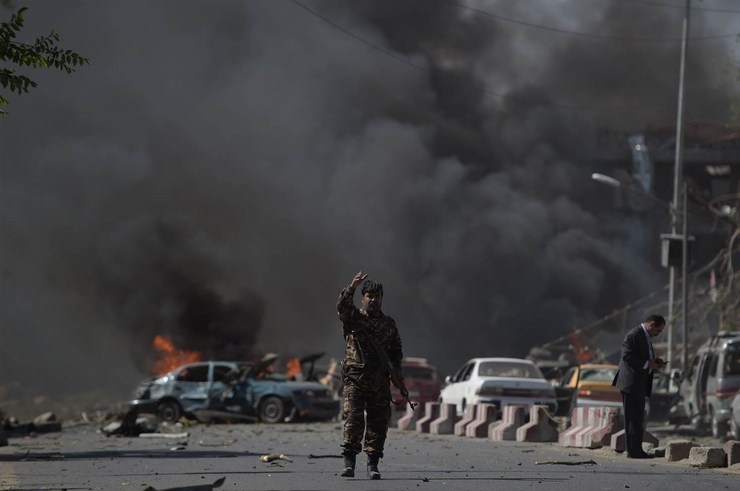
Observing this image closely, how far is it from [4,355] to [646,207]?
3209cm

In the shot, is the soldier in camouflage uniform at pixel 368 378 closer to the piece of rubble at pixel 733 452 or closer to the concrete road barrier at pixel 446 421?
the piece of rubble at pixel 733 452

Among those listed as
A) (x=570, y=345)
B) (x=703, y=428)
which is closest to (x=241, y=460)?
(x=703, y=428)

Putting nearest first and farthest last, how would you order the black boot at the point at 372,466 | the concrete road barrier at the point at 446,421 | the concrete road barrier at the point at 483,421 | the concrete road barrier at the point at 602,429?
the black boot at the point at 372,466 → the concrete road barrier at the point at 602,429 → the concrete road barrier at the point at 483,421 → the concrete road barrier at the point at 446,421

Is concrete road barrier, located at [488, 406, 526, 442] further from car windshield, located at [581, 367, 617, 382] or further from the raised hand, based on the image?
the raised hand

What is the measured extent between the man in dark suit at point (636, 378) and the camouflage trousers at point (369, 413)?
450 centimetres

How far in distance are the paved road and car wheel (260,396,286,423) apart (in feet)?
23.5

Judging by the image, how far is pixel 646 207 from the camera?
6306 centimetres

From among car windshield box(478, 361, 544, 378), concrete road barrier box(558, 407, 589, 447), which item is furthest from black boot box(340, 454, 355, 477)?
car windshield box(478, 361, 544, 378)

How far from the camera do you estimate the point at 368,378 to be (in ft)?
36.5

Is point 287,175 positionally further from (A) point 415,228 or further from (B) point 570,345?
(B) point 570,345

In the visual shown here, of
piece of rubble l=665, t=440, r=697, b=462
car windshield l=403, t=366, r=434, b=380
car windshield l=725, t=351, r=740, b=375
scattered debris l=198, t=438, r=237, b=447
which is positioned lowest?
scattered debris l=198, t=438, r=237, b=447

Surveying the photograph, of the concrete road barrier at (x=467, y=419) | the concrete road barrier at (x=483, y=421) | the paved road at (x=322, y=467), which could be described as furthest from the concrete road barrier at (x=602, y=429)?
the concrete road barrier at (x=467, y=419)

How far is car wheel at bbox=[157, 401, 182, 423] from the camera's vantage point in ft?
94.3

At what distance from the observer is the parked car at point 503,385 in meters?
23.9
